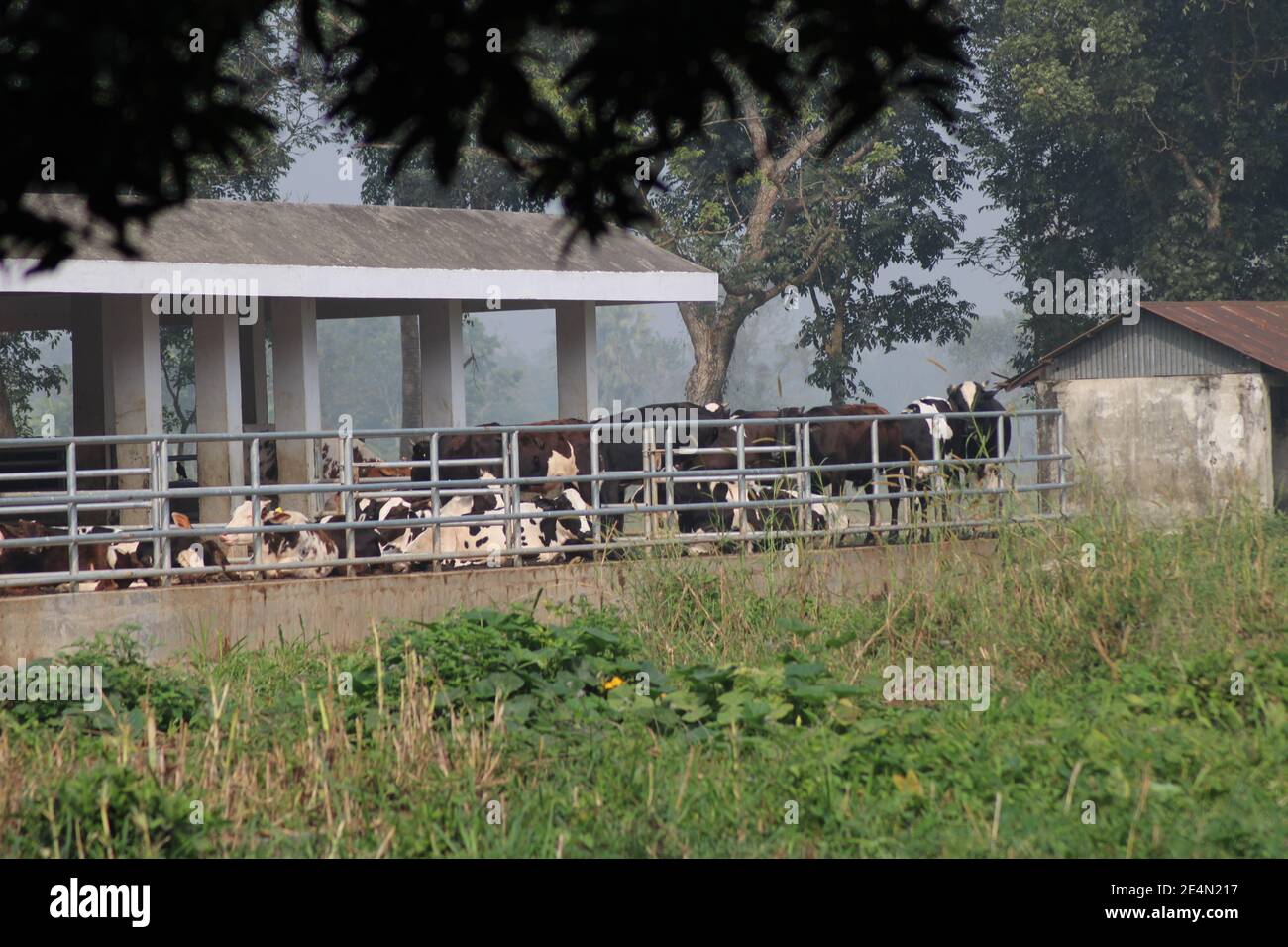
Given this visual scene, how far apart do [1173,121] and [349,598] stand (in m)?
23.9

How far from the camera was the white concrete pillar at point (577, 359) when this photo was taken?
18641 mm

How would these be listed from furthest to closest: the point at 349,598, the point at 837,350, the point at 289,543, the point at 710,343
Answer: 1. the point at 837,350
2. the point at 710,343
3. the point at 289,543
4. the point at 349,598

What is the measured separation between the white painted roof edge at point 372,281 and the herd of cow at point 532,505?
1.68m

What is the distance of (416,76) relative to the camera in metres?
3.18

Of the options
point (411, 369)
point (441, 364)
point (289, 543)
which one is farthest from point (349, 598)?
point (411, 369)

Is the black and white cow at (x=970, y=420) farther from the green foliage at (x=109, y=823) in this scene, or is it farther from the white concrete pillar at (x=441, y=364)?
the green foliage at (x=109, y=823)

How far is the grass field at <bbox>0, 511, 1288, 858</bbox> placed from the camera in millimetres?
5645

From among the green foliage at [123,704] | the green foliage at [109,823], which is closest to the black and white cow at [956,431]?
the green foliage at [123,704]

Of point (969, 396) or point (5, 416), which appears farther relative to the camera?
point (5, 416)

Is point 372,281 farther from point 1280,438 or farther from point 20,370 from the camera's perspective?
point 20,370

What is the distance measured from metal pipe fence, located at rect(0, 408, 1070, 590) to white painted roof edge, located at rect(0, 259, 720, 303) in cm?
167
